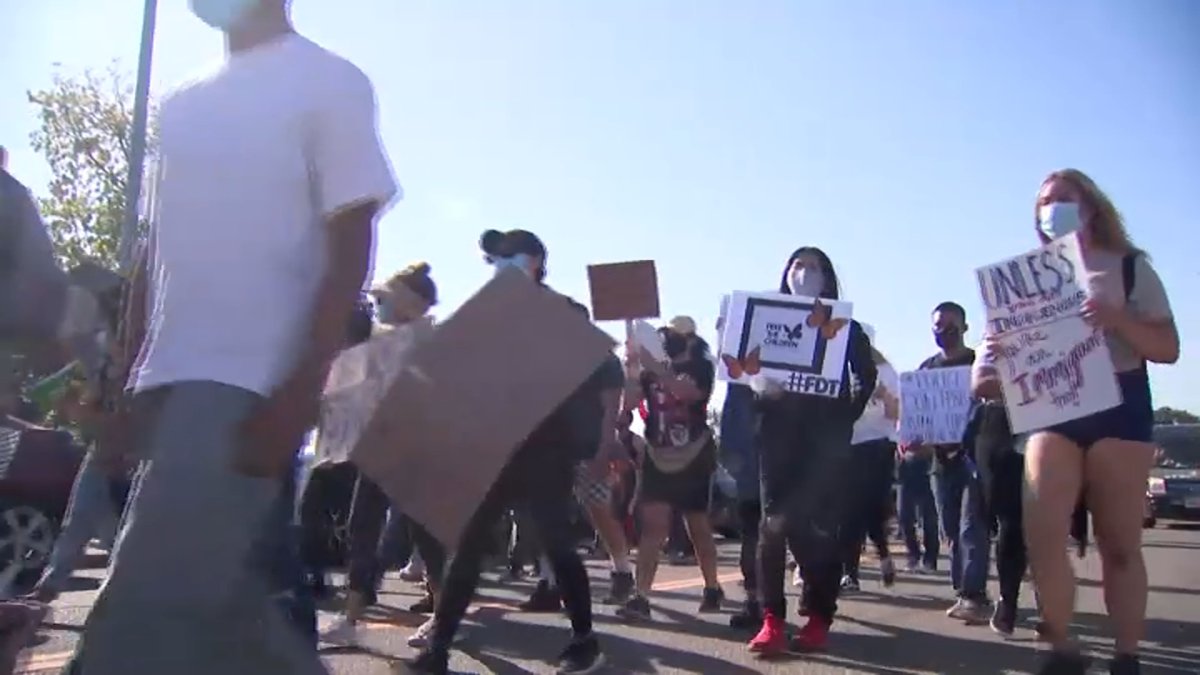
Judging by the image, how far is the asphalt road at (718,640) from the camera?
5.29 metres

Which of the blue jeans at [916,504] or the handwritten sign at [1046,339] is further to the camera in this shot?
the blue jeans at [916,504]

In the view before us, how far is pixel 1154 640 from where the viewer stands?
646cm

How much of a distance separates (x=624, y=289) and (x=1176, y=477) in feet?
60.8

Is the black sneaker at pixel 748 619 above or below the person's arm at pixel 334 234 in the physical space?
below

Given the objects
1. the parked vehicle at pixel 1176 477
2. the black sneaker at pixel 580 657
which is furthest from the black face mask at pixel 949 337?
the parked vehicle at pixel 1176 477

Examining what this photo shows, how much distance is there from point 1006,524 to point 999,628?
0.53m

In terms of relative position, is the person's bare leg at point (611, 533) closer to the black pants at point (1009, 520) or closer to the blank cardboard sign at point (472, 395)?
the black pants at point (1009, 520)

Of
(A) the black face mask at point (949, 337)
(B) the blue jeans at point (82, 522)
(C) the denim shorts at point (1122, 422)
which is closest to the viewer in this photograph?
(C) the denim shorts at point (1122, 422)

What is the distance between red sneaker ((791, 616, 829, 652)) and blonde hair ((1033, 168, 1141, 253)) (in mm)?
2101

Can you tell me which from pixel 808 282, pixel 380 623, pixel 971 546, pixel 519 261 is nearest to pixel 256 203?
pixel 519 261

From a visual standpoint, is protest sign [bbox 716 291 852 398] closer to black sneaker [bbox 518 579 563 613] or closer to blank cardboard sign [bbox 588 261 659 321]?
blank cardboard sign [bbox 588 261 659 321]

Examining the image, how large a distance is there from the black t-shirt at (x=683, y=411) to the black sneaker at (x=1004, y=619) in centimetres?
187

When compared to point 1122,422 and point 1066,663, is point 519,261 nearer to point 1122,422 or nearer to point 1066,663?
point 1122,422

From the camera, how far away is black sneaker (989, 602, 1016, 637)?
21.2ft
